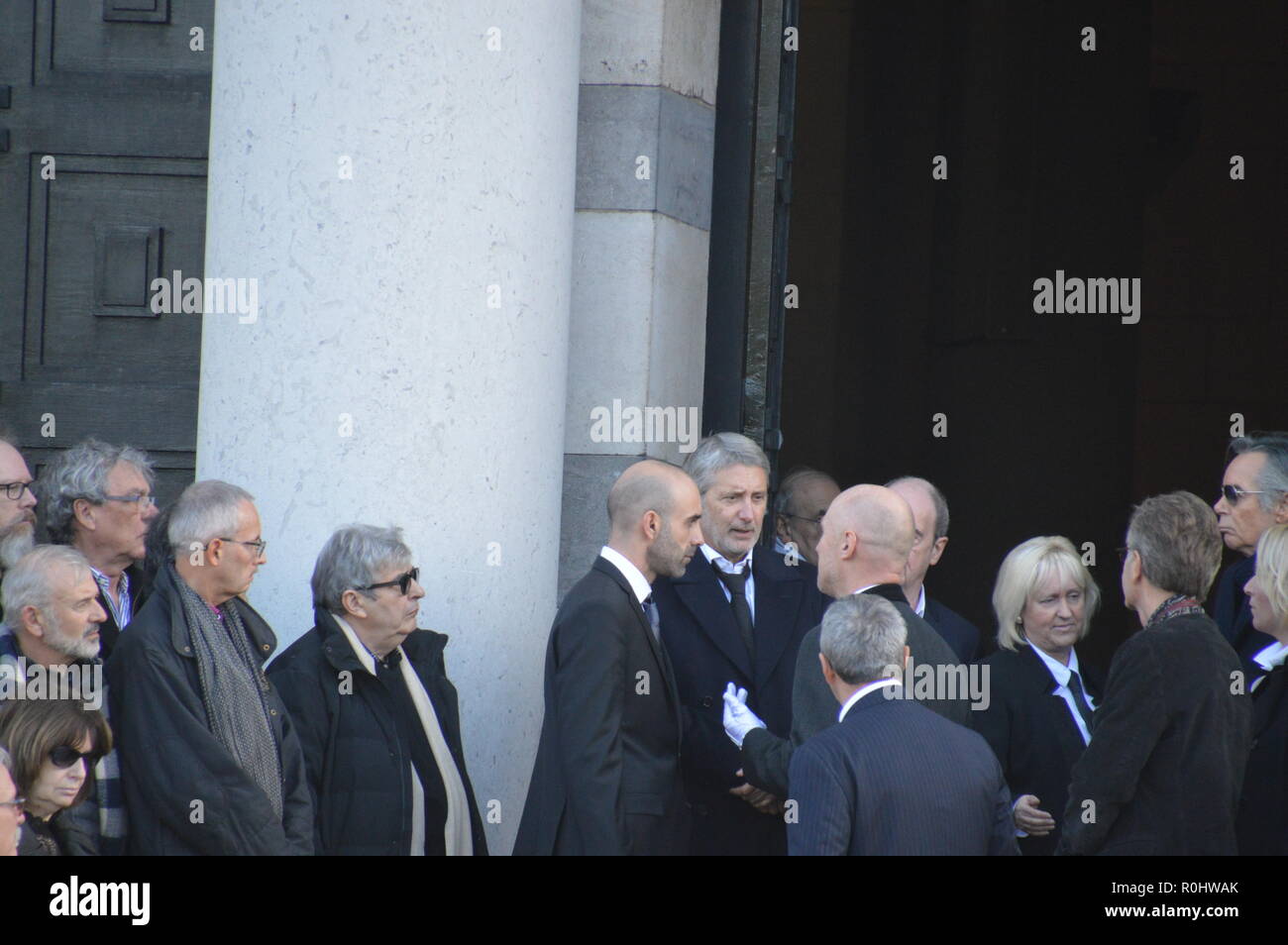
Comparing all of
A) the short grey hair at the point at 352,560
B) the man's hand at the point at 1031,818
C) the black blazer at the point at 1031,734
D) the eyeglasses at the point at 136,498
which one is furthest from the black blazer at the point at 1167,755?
the eyeglasses at the point at 136,498

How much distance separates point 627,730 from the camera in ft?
16.0

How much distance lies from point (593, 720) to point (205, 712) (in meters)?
1.02

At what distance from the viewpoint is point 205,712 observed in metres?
4.36

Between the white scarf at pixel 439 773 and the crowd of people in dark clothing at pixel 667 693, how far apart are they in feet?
0.04

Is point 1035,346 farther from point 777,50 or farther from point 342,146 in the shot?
point 342,146

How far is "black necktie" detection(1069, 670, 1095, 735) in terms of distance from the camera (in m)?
5.64

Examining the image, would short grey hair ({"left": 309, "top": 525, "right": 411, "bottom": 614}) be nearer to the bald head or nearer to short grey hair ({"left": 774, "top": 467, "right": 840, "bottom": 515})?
the bald head

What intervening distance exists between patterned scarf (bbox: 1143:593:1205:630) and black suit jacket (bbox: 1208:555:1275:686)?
519mm

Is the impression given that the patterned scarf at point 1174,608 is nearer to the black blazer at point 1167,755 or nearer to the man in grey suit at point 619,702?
the black blazer at point 1167,755

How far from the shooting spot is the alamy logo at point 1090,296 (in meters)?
11.7

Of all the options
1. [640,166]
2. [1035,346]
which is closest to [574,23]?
[640,166]

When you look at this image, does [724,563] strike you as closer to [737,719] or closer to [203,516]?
[737,719]

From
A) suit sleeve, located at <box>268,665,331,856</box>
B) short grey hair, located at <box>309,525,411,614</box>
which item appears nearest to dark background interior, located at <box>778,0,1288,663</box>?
short grey hair, located at <box>309,525,411,614</box>

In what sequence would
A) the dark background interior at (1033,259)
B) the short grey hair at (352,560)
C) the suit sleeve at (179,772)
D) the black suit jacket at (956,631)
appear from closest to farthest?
the suit sleeve at (179,772)
the short grey hair at (352,560)
the black suit jacket at (956,631)
the dark background interior at (1033,259)
